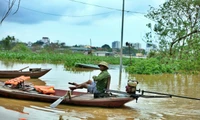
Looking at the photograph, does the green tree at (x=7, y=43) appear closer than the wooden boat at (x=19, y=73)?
No

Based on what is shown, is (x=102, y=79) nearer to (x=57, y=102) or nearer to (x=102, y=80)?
(x=102, y=80)

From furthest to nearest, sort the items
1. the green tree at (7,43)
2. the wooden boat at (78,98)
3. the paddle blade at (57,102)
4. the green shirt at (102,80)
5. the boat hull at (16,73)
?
the green tree at (7,43) < the boat hull at (16,73) < the green shirt at (102,80) < the wooden boat at (78,98) < the paddle blade at (57,102)

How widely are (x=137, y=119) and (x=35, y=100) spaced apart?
10.2ft

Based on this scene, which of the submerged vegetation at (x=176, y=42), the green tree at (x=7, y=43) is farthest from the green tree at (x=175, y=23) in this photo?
the green tree at (x=7, y=43)

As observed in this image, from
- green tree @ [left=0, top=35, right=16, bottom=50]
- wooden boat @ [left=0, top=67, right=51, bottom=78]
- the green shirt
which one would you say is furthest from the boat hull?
green tree @ [left=0, top=35, right=16, bottom=50]

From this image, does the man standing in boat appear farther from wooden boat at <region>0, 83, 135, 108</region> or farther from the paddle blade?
the paddle blade

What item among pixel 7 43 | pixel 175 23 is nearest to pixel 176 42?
pixel 175 23

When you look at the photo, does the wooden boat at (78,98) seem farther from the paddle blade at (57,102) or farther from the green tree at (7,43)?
the green tree at (7,43)

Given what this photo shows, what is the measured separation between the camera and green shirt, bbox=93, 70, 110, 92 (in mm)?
8660

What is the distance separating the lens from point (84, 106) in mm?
8711

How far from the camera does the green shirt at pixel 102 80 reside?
8660 millimetres

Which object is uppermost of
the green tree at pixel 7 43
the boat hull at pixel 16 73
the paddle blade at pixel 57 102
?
the green tree at pixel 7 43

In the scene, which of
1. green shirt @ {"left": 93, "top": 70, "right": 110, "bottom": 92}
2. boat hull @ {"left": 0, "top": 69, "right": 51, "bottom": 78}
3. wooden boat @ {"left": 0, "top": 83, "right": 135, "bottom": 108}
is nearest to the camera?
wooden boat @ {"left": 0, "top": 83, "right": 135, "bottom": 108}

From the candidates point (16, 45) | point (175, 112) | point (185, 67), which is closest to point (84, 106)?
point (175, 112)
